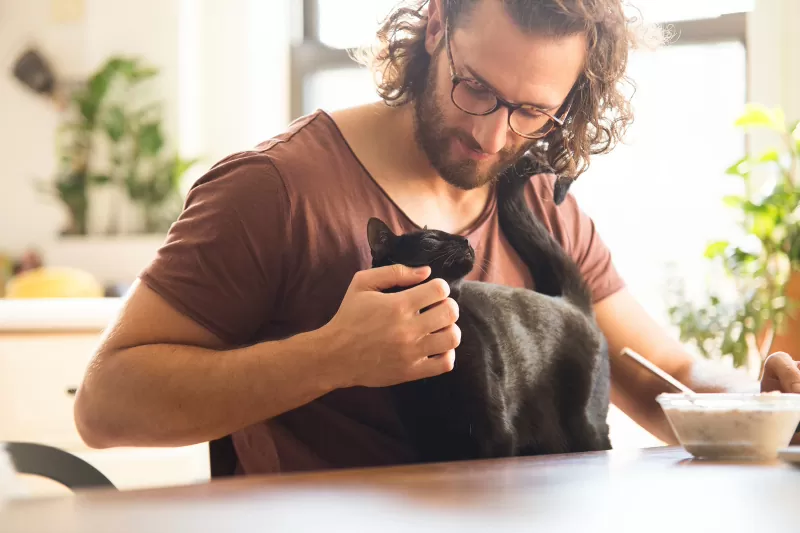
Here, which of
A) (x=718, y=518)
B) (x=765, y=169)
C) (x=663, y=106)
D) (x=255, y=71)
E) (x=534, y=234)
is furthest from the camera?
(x=255, y=71)

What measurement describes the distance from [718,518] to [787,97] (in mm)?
2243

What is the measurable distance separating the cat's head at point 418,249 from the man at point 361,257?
0.07 metres

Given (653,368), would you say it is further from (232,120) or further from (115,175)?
(115,175)

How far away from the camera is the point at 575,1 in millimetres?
1175

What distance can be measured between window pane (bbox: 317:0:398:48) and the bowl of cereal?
7.74ft

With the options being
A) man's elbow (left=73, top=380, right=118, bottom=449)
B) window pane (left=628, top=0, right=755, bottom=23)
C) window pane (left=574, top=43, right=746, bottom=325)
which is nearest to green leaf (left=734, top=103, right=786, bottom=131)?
window pane (left=574, top=43, right=746, bottom=325)

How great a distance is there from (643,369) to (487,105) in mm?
526

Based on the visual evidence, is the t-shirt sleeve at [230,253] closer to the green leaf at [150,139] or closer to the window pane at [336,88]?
the green leaf at [150,139]

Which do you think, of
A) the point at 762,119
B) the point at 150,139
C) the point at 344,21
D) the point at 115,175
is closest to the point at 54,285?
the point at 115,175

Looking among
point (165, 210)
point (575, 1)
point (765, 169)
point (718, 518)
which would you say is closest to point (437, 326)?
point (718, 518)

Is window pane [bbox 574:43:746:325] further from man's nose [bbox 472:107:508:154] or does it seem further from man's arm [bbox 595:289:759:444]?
man's nose [bbox 472:107:508:154]

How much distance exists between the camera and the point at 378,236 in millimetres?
1102

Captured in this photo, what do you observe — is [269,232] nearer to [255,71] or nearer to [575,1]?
[575,1]

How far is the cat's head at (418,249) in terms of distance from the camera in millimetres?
1091
